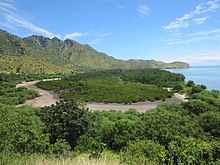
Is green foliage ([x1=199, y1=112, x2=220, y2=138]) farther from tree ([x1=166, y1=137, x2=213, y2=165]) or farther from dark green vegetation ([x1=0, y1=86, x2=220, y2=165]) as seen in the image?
tree ([x1=166, y1=137, x2=213, y2=165])

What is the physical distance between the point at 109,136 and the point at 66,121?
6.55 metres

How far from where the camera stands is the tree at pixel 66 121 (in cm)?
1866

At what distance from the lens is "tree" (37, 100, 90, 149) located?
1866 centimetres

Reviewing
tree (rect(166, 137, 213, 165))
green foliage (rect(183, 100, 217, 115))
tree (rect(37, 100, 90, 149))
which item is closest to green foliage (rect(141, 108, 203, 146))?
tree (rect(166, 137, 213, 165))

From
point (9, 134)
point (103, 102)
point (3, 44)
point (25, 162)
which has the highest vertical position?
point (3, 44)

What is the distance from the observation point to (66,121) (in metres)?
19.0

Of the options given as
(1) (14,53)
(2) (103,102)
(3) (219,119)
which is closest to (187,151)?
(3) (219,119)

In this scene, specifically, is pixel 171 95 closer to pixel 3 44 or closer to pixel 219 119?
pixel 219 119

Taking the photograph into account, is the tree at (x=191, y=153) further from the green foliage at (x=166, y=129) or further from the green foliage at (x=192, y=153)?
the green foliage at (x=166, y=129)

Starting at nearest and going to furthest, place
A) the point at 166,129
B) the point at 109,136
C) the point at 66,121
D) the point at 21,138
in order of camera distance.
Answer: the point at 21,138 < the point at 166,129 < the point at 66,121 < the point at 109,136

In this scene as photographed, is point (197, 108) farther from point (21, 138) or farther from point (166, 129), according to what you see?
point (21, 138)

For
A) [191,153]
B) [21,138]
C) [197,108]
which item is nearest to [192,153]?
[191,153]

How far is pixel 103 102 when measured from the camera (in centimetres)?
5741

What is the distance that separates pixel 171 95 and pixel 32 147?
5811cm
